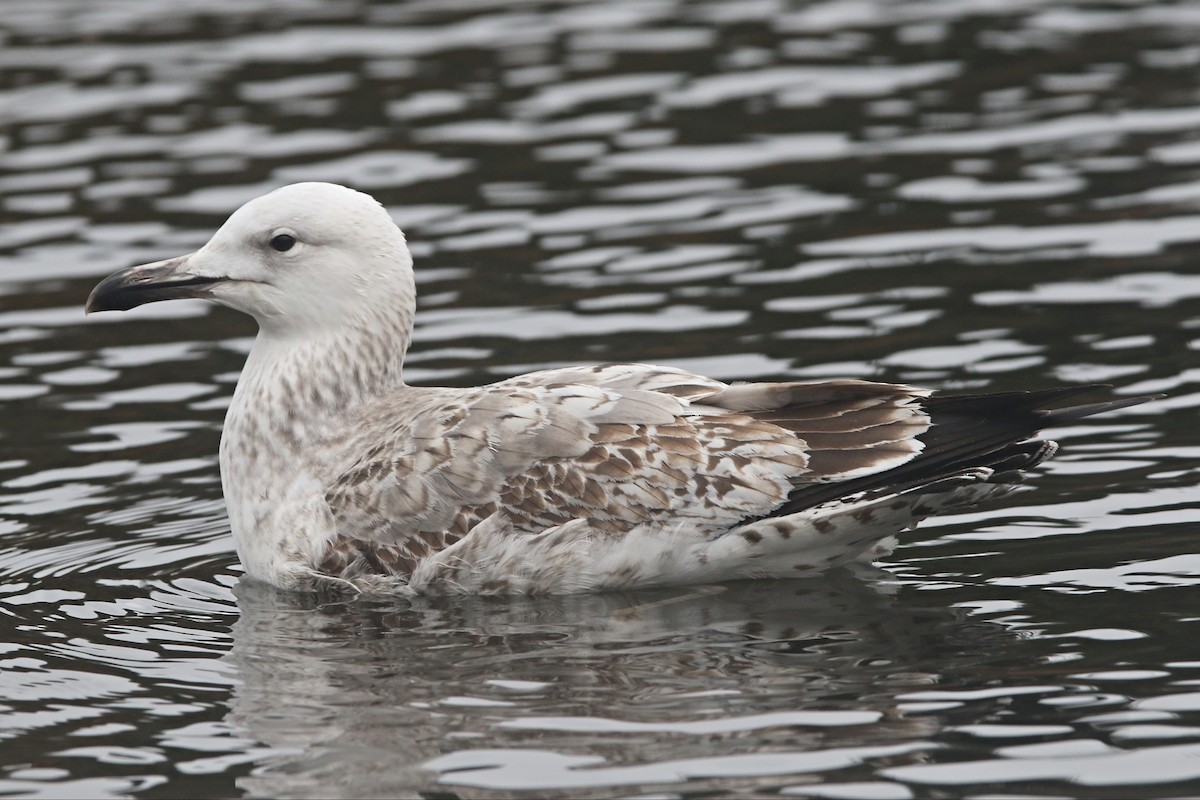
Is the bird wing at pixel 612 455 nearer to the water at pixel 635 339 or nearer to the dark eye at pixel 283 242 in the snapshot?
the water at pixel 635 339

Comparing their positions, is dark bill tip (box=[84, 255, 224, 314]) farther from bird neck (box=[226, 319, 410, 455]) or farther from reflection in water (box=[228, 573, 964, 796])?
reflection in water (box=[228, 573, 964, 796])

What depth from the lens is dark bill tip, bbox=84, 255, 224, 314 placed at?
8.48m

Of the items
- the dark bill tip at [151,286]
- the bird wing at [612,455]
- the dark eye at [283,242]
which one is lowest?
the bird wing at [612,455]

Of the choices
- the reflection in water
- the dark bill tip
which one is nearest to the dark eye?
the dark bill tip

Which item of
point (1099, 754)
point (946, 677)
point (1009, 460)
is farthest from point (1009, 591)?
point (1099, 754)

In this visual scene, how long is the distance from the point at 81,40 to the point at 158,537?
30.8 ft

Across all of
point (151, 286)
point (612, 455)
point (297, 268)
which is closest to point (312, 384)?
point (297, 268)

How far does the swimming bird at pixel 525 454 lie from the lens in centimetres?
769

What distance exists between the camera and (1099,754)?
241 inches

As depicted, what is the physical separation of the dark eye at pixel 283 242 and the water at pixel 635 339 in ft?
4.67

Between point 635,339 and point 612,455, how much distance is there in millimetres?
3423

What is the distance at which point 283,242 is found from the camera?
8461 mm

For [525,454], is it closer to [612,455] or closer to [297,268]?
[612,455]

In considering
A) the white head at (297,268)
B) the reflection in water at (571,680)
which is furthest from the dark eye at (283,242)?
the reflection in water at (571,680)
